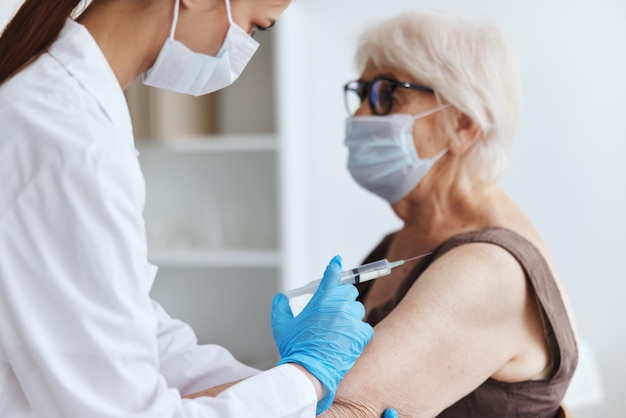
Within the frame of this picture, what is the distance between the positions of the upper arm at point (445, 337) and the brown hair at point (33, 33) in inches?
26.2

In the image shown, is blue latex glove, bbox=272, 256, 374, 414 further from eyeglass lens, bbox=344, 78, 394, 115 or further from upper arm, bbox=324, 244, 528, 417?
eyeglass lens, bbox=344, 78, 394, 115

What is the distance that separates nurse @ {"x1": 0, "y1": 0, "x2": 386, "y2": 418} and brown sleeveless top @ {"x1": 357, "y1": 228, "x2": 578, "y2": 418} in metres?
0.50

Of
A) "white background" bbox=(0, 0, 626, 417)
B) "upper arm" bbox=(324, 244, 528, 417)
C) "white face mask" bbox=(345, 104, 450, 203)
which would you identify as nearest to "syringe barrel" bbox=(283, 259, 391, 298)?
"upper arm" bbox=(324, 244, 528, 417)

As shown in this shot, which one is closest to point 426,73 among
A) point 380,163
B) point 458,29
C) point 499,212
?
point 458,29

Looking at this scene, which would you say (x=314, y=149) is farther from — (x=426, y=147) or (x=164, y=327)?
(x=164, y=327)

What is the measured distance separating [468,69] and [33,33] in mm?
956

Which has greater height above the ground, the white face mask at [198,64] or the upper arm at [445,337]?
the white face mask at [198,64]

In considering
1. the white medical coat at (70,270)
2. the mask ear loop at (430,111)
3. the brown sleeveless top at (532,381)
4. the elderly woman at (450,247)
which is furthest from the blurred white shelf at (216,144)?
the white medical coat at (70,270)

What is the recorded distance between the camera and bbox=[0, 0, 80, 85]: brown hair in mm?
952

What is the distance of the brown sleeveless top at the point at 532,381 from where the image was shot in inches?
53.4

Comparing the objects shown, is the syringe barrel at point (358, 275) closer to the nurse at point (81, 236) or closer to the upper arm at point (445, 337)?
the upper arm at point (445, 337)

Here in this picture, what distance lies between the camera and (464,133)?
166cm

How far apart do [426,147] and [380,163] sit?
116 millimetres

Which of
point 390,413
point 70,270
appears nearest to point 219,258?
point 390,413
